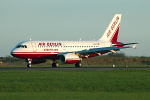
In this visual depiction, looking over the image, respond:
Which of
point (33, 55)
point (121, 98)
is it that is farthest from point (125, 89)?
point (33, 55)

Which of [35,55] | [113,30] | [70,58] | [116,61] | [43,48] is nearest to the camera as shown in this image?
[70,58]

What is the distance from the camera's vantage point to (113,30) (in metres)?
64.9

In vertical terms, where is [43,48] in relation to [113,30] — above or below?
below

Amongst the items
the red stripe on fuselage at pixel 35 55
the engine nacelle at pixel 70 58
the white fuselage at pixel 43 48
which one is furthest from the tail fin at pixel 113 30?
the red stripe on fuselage at pixel 35 55

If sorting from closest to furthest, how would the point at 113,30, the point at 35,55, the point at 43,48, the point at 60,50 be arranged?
the point at 35,55 → the point at 43,48 → the point at 60,50 → the point at 113,30

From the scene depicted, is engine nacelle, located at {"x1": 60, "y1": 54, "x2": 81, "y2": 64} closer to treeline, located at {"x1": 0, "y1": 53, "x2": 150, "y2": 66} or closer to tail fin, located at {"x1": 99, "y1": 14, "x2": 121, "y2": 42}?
tail fin, located at {"x1": 99, "y1": 14, "x2": 121, "y2": 42}

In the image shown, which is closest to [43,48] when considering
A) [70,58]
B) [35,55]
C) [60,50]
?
[35,55]

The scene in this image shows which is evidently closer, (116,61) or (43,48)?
(43,48)

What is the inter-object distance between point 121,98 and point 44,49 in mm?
38720

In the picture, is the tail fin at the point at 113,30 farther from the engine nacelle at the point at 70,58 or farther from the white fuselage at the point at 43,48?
the engine nacelle at the point at 70,58

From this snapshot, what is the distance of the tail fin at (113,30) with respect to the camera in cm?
6412

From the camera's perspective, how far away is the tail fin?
2525 inches

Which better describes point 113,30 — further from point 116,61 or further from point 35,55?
point 35,55

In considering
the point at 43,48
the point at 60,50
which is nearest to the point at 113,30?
the point at 60,50
